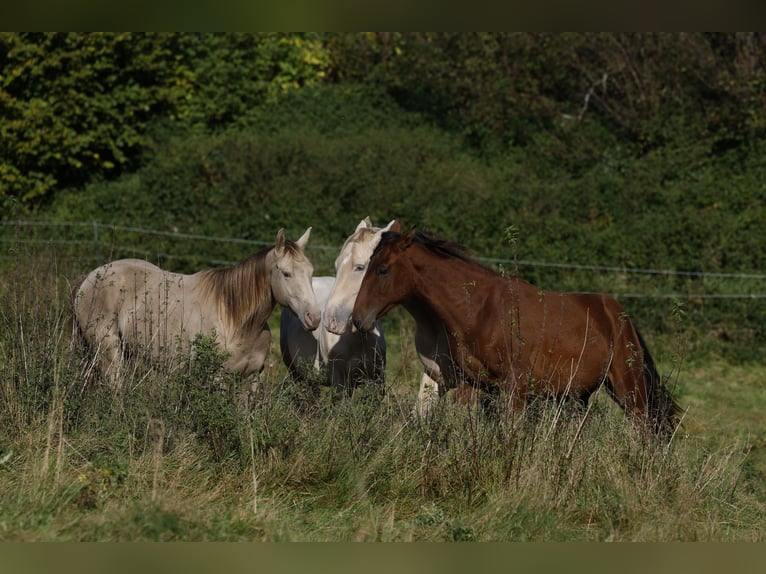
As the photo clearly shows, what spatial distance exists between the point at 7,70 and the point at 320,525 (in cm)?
1316

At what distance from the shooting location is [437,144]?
57.9 feet

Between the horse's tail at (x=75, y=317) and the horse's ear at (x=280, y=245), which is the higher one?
the horse's ear at (x=280, y=245)

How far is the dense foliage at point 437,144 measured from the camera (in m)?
14.0

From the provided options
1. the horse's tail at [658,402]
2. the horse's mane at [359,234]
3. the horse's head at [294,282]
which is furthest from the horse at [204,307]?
the horse's tail at [658,402]

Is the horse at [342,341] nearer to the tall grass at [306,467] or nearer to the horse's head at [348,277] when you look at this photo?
the horse's head at [348,277]

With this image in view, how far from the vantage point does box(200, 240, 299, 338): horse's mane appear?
7590 millimetres

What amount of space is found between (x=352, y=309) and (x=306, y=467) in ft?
5.39

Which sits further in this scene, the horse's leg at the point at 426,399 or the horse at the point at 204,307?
the horse at the point at 204,307

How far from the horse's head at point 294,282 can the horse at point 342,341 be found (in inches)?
4.7

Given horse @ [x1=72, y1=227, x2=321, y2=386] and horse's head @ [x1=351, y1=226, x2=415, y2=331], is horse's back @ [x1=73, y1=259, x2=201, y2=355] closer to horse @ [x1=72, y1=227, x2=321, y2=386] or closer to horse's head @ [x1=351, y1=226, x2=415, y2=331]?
horse @ [x1=72, y1=227, x2=321, y2=386]

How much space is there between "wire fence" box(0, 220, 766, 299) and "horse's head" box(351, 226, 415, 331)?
5.56m

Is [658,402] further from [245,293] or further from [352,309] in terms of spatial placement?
[245,293]

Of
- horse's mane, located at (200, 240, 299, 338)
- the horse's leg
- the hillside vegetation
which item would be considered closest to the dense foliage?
the hillside vegetation

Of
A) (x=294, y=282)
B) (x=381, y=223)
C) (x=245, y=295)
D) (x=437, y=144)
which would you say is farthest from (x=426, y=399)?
(x=437, y=144)
